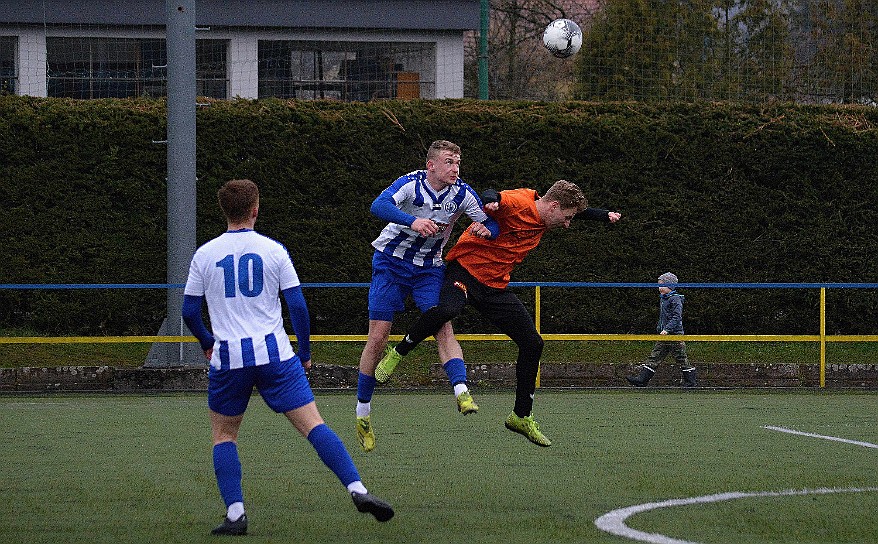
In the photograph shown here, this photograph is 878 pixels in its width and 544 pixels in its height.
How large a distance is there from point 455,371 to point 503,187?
8.62 m

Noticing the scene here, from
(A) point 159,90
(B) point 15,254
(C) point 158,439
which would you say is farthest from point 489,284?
(A) point 159,90

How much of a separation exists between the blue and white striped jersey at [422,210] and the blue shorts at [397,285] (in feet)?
0.21

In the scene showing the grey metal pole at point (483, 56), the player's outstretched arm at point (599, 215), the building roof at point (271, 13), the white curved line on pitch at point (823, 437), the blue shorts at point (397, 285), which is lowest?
the white curved line on pitch at point (823, 437)

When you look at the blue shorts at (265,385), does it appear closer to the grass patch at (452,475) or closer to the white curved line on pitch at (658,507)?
the grass patch at (452,475)

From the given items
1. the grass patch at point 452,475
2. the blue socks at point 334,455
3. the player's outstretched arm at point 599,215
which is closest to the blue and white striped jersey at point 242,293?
the blue socks at point 334,455

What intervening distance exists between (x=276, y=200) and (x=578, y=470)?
9931 millimetres

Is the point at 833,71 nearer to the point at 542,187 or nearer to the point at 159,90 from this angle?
the point at 542,187

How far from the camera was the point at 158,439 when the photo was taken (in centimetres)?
962

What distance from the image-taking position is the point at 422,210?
360 inches

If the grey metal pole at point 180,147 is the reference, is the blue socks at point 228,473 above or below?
below

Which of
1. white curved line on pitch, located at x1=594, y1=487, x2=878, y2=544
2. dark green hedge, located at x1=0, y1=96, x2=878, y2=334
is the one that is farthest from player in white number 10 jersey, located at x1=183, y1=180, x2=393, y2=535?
dark green hedge, located at x1=0, y1=96, x2=878, y2=334

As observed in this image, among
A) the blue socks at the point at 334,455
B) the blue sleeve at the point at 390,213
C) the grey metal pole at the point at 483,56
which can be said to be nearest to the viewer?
the blue socks at the point at 334,455

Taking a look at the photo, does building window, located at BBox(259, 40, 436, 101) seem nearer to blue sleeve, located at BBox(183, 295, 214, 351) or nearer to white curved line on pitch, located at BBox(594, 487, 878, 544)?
white curved line on pitch, located at BBox(594, 487, 878, 544)

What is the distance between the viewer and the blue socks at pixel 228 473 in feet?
18.9
